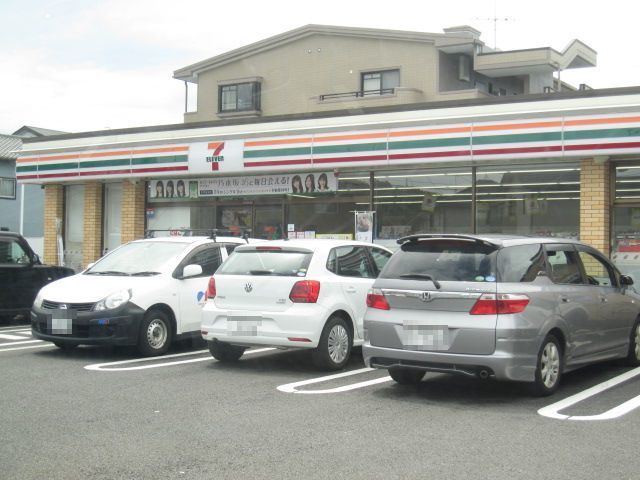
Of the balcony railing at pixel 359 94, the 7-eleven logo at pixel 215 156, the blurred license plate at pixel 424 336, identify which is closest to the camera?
the blurred license plate at pixel 424 336

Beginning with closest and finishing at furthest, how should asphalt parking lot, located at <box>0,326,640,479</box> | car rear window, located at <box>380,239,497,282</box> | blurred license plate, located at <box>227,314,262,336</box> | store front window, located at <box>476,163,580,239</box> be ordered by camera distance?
asphalt parking lot, located at <box>0,326,640,479</box> → car rear window, located at <box>380,239,497,282</box> → blurred license plate, located at <box>227,314,262,336</box> → store front window, located at <box>476,163,580,239</box>

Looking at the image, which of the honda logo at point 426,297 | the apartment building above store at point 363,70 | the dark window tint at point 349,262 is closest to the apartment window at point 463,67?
the apartment building above store at point 363,70

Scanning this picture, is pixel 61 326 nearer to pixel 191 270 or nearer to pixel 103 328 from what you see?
pixel 103 328

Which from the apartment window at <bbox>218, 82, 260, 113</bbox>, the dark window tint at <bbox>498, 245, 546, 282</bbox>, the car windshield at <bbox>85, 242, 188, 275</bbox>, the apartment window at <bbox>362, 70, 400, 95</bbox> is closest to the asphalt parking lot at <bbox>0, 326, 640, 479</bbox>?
the dark window tint at <bbox>498, 245, 546, 282</bbox>

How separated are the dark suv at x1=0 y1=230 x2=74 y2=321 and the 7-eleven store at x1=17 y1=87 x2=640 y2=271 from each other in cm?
408

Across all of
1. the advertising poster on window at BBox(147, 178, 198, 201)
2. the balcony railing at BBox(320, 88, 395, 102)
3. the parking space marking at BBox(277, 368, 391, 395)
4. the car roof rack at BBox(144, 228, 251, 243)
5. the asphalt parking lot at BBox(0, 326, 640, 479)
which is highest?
the balcony railing at BBox(320, 88, 395, 102)

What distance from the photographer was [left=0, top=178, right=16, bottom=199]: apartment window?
42.7 metres

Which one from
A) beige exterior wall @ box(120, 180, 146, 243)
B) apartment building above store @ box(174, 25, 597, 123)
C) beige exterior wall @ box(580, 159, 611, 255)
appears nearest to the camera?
beige exterior wall @ box(580, 159, 611, 255)

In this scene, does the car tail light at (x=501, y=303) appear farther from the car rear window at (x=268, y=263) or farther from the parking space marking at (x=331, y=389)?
the car rear window at (x=268, y=263)

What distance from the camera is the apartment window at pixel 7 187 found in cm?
4272

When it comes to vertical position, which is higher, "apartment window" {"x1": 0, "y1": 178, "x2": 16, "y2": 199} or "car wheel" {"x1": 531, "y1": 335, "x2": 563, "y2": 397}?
"apartment window" {"x1": 0, "y1": 178, "x2": 16, "y2": 199}

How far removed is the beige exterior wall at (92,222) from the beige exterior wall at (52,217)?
104cm

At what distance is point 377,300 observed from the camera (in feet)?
25.8

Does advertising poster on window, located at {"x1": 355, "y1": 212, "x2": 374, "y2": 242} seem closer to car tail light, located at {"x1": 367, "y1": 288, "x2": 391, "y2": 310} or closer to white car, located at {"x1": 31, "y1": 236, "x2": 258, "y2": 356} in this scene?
white car, located at {"x1": 31, "y1": 236, "x2": 258, "y2": 356}
